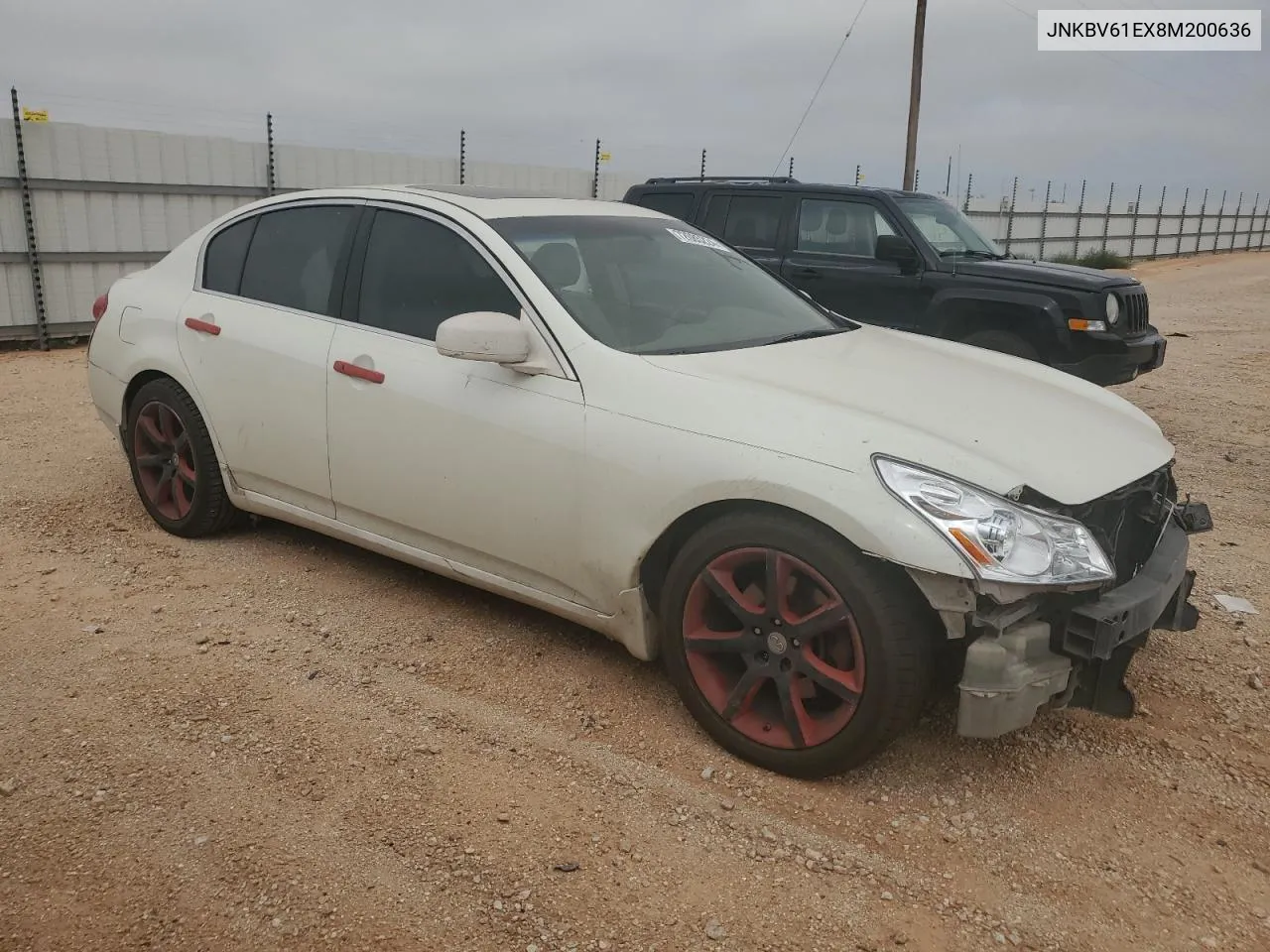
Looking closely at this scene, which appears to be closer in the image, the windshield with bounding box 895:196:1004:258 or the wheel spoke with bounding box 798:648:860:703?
the wheel spoke with bounding box 798:648:860:703

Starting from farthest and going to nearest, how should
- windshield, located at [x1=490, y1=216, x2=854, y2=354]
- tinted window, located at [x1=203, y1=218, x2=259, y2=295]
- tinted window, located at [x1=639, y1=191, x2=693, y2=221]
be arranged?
tinted window, located at [x1=639, y1=191, x2=693, y2=221], tinted window, located at [x1=203, y1=218, x2=259, y2=295], windshield, located at [x1=490, y1=216, x2=854, y2=354]

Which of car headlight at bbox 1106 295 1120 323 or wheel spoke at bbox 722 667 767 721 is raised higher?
car headlight at bbox 1106 295 1120 323

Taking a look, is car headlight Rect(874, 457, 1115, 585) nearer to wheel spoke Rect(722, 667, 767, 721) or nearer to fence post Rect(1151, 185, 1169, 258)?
wheel spoke Rect(722, 667, 767, 721)

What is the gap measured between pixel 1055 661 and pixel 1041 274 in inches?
211

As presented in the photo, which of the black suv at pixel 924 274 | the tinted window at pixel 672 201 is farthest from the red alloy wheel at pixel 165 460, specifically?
the tinted window at pixel 672 201

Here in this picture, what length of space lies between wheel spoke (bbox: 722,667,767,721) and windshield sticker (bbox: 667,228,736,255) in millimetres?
1910

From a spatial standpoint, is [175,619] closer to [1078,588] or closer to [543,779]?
[543,779]

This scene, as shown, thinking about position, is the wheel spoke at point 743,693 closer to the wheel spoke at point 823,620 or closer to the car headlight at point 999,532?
the wheel spoke at point 823,620

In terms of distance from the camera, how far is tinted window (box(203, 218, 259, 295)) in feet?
14.5

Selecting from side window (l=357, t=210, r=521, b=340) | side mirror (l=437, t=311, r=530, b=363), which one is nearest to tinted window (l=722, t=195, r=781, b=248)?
side window (l=357, t=210, r=521, b=340)

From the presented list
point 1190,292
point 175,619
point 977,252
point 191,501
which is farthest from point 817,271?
point 1190,292

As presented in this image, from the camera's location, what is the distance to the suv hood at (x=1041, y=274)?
7.24 m

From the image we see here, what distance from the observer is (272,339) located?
13.3 feet

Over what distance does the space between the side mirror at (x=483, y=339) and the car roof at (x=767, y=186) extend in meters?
5.42
